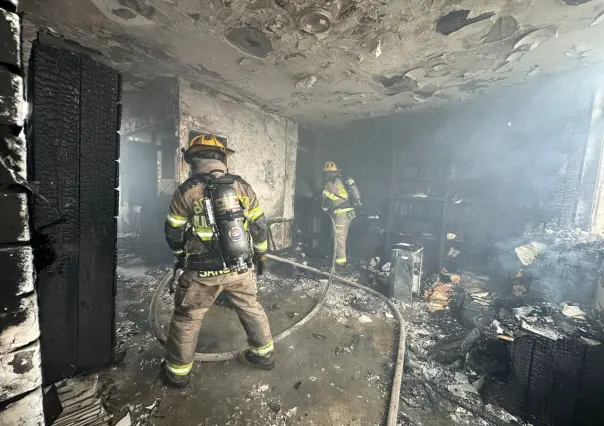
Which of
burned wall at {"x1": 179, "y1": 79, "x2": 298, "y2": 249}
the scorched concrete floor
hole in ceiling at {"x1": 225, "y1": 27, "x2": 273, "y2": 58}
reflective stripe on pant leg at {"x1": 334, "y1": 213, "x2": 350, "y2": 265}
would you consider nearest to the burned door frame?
the scorched concrete floor

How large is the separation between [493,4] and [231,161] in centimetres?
417

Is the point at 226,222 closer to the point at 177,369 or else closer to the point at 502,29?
the point at 177,369

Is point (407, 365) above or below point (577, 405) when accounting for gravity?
below

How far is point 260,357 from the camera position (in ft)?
8.62

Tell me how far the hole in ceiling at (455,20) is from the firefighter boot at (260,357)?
3637mm

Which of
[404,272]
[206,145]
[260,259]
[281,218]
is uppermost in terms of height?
[206,145]

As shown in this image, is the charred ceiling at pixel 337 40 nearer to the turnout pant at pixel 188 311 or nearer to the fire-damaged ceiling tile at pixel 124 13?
the fire-damaged ceiling tile at pixel 124 13

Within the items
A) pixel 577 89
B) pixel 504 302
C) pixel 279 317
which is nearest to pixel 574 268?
pixel 504 302

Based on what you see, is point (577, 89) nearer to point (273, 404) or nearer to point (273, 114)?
point (273, 114)

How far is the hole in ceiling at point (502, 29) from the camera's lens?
2521 mm

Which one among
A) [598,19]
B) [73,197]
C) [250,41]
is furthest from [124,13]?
[598,19]

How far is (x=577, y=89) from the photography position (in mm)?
4613

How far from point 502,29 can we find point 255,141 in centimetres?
425

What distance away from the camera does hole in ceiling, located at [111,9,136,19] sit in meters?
2.51
